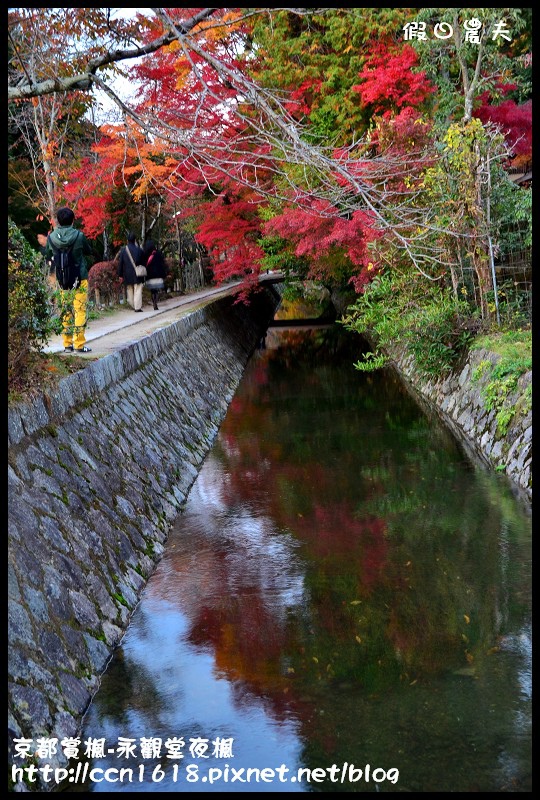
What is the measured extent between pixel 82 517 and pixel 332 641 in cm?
258

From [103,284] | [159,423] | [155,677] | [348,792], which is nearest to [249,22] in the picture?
[103,284]

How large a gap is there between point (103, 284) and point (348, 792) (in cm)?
2134

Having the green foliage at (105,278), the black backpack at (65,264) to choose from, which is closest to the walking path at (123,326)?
the green foliage at (105,278)

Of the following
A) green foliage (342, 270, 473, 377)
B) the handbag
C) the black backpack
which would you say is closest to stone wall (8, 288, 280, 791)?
the black backpack

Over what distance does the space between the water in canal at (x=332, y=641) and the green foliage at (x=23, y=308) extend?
2559mm

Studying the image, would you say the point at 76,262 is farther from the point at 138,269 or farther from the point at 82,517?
the point at 138,269

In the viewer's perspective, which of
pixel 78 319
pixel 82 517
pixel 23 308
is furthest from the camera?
pixel 78 319

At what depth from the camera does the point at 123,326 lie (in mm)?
18094

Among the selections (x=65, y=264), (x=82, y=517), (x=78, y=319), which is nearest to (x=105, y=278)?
(x=78, y=319)

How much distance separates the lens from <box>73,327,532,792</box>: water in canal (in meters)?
5.39

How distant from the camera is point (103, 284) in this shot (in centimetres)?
2500

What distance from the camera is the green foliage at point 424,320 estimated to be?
15633 millimetres

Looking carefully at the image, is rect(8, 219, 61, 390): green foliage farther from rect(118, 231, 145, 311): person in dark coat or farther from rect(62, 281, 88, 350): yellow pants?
rect(118, 231, 145, 311): person in dark coat
